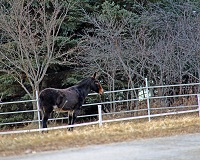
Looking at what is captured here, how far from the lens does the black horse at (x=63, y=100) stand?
48.1ft

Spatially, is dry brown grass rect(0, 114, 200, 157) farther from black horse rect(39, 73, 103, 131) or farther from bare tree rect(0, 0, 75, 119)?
bare tree rect(0, 0, 75, 119)

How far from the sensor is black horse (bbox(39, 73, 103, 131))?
48.1 feet

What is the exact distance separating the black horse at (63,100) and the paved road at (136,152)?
464cm

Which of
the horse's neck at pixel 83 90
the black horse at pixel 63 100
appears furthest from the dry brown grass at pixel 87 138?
the horse's neck at pixel 83 90

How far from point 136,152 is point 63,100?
6.00 metres

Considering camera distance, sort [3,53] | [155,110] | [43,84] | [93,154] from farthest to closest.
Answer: [43,84] < [3,53] < [155,110] < [93,154]

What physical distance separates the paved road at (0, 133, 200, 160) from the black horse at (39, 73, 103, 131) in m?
4.64

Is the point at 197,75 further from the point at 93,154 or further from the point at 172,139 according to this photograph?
the point at 93,154

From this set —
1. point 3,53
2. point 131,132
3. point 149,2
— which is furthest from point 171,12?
point 131,132

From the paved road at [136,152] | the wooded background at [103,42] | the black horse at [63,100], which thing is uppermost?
the wooded background at [103,42]

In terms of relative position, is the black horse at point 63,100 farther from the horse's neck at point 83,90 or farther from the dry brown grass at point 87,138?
the dry brown grass at point 87,138

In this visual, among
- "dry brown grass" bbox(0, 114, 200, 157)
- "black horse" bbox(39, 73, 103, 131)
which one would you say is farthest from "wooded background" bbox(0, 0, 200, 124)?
"dry brown grass" bbox(0, 114, 200, 157)

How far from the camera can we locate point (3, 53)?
71.4 ft

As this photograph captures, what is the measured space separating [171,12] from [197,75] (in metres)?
3.80
